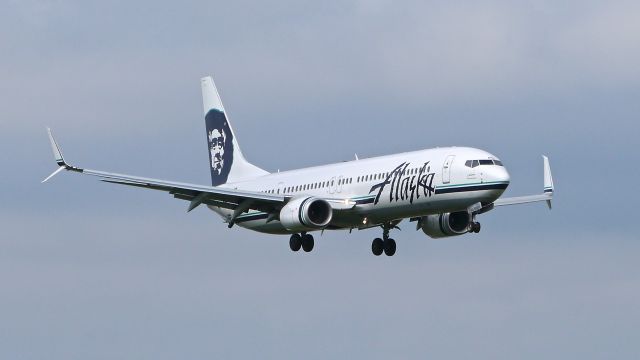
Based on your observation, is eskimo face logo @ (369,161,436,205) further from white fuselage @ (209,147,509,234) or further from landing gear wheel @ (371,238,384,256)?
landing gear wheel @ (371,238,384,256)

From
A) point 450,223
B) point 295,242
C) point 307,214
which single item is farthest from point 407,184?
point 295,242

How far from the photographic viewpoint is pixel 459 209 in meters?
81.1

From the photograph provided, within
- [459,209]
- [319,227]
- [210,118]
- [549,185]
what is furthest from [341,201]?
[210,118]

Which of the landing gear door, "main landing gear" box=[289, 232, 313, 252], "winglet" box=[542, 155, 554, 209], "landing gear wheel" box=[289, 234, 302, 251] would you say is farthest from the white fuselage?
"winglet" box=[542, 155, 554, 209]

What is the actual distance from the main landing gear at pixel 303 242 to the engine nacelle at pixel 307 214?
4285mm

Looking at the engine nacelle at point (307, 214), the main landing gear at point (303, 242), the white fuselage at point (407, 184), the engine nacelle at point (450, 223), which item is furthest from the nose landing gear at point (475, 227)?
the main landing gear at point (303, 242)

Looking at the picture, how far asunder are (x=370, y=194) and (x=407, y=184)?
2.78 meters

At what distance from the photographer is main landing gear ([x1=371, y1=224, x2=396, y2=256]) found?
9019 cm

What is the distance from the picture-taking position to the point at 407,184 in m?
81.8

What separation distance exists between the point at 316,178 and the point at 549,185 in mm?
12629

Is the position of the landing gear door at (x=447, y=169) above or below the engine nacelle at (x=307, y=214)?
above

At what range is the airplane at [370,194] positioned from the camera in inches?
3177

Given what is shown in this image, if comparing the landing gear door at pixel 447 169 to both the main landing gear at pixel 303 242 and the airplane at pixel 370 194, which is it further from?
the main landing gear at pixel 303 242

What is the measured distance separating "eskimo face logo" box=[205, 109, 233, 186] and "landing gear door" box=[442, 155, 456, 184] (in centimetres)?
2311
